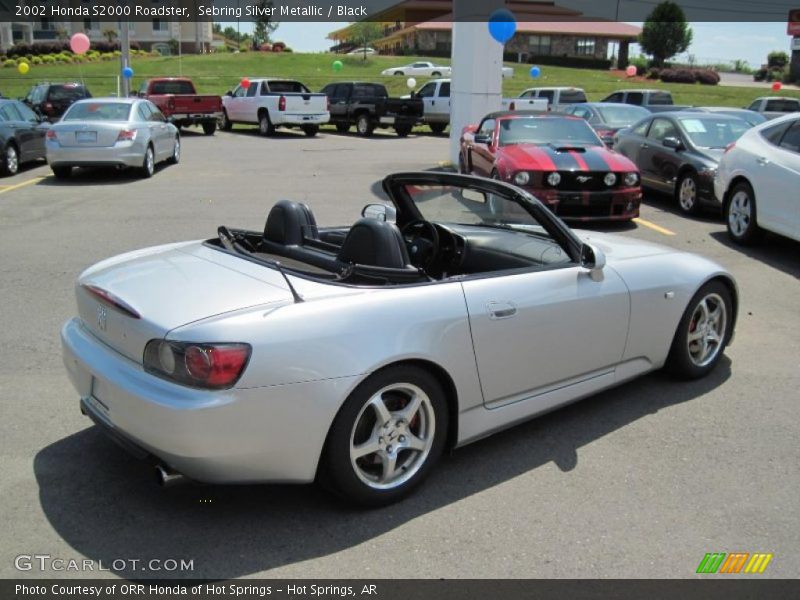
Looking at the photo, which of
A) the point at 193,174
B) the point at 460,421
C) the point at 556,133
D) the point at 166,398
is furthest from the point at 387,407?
the point at 193,174

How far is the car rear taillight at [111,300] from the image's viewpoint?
3.24 metres

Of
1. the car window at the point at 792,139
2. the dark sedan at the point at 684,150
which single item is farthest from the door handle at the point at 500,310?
the dark sedan at the point at 684,150

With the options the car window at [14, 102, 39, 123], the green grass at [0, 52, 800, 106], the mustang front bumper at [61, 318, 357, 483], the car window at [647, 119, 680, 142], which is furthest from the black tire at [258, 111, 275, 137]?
the mustang front bumper at [61, 318, 357, 483]

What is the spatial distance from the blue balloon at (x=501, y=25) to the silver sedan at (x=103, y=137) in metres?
6.97

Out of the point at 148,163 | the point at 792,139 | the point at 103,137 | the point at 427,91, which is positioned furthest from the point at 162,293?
the point at 427,91

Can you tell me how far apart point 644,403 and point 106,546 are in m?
3.12

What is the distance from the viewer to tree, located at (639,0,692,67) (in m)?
73.7

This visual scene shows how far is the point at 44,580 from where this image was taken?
2.85 m

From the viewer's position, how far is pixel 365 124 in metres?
26.4

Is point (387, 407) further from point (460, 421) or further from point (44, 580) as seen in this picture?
point (44, 580)

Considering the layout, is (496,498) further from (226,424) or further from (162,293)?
(162,293)

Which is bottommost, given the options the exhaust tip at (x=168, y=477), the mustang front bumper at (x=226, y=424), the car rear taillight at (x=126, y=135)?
the exhaust tip at (x=168, y=477)

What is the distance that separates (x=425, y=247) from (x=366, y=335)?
1.30 metres

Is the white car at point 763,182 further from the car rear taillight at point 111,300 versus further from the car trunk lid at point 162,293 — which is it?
the car rear taillight at point 111,300
